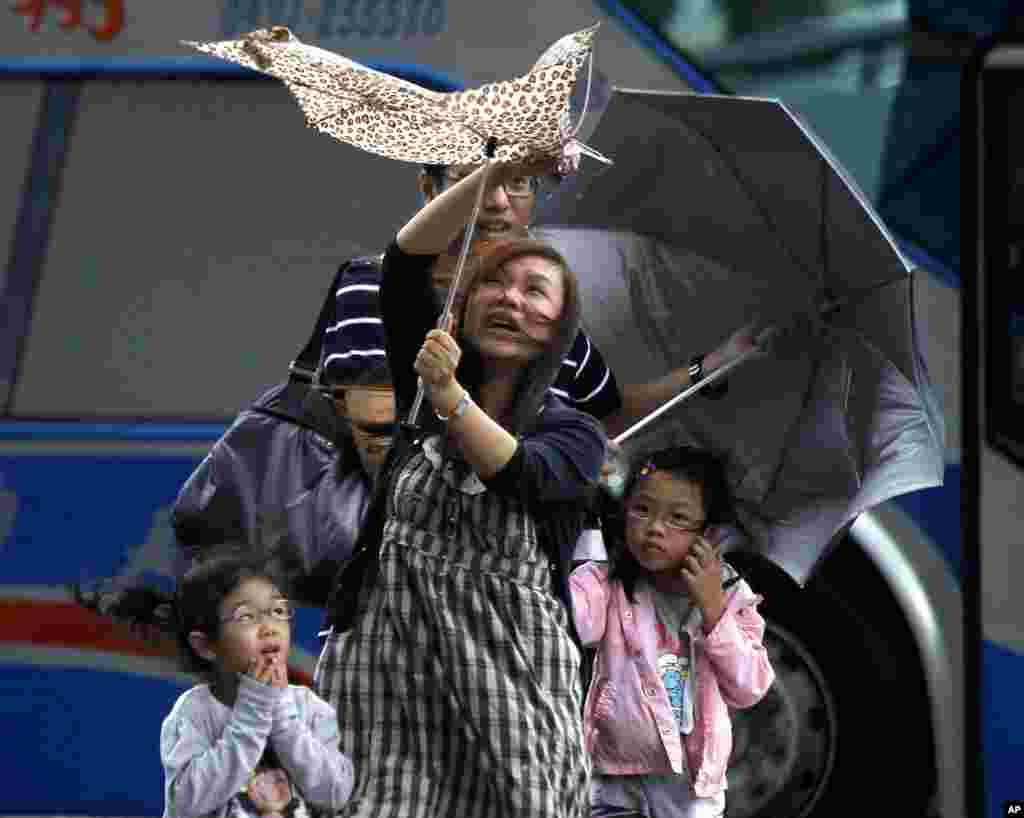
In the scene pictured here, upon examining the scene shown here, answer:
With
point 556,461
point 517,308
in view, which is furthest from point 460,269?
point 556,461

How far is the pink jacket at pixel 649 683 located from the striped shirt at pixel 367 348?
0.36 meters

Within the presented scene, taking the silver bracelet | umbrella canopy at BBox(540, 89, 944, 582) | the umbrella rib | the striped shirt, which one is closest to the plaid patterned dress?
the silver bracelet

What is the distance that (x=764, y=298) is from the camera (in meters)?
4.68

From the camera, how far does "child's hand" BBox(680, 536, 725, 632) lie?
4.26 meters

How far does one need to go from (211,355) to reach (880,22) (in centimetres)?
203

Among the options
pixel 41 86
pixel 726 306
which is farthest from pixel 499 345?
pixel 41 86

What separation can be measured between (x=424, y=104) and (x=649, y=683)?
1.25 meters

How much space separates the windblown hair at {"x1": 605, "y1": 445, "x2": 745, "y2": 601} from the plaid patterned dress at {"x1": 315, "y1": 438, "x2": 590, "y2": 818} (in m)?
0.65

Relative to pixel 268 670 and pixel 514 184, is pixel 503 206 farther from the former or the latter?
pixel 268 670

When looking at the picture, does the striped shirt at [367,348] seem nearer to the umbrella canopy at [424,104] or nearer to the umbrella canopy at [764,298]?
the umbrella canopy at [764,298]

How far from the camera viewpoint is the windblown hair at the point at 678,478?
436 cm

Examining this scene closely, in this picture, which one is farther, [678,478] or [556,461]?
[678,478]

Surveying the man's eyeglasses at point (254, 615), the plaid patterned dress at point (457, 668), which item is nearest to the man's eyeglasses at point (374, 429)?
the man's eyeglasses at point (254, 615)

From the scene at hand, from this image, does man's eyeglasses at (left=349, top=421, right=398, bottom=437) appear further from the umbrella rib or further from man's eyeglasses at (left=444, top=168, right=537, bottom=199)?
the umbrella rib
